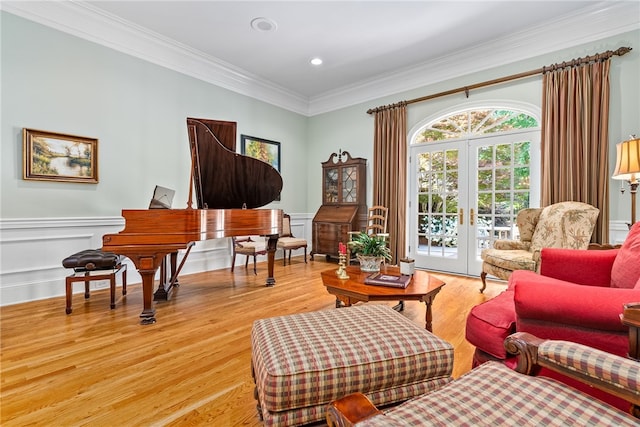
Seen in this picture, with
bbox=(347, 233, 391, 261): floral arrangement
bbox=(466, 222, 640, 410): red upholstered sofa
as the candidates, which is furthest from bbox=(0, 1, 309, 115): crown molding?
bbox=(466, 222, 640, 410): red upholstered sofa

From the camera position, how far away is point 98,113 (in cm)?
340

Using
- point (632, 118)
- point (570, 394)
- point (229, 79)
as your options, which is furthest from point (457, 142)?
point (570, 394)

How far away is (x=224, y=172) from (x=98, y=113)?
6.03 ft

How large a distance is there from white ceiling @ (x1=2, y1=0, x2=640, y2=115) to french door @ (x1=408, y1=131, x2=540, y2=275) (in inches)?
43.4

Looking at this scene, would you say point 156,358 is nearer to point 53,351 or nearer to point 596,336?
point 53,351

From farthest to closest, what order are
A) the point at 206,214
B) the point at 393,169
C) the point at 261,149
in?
the point at 261,149 < the point at 393,169 < the point at 206,214

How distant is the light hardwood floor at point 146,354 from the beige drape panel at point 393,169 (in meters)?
1.46

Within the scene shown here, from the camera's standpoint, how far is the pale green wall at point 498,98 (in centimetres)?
306

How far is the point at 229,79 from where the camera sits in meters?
4.66

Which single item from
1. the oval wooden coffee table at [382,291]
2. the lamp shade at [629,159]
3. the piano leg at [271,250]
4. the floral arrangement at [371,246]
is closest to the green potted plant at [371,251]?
the floral arrangement at [371,246]

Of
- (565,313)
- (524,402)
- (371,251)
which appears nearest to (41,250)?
(371,251)

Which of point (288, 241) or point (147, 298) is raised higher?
point (288, 241)

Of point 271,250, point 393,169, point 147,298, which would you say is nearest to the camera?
point 147,298

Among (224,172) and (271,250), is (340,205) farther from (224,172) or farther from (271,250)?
(224,172)
